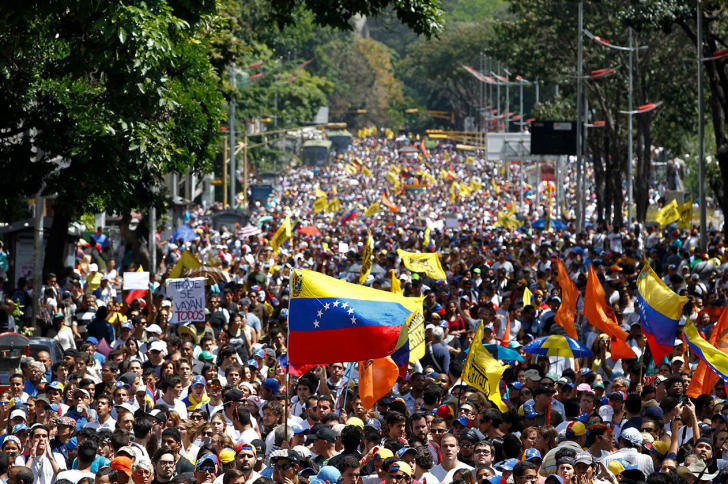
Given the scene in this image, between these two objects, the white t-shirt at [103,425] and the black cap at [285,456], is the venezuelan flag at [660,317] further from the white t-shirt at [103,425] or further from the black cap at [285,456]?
the black cap at [285,456]

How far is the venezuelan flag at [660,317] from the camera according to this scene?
43.7 ft

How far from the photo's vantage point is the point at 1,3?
11.9 metres

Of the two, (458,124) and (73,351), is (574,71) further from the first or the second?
(458,124)

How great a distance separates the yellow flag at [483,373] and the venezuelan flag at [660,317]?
69.8 inches

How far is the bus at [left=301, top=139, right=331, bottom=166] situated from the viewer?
13350cm

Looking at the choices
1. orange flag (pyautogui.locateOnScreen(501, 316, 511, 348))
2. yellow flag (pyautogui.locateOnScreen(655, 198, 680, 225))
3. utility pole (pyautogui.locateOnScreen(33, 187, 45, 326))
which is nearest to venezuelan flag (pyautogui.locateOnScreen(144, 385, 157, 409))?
orange flag (pyautogui.locateOnScreen(501, 316, 511, 348))

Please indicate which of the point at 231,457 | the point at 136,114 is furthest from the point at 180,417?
the point at 136,114

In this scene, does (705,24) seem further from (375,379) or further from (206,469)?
(206,469)

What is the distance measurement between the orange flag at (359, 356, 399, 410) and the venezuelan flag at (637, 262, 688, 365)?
2533 mm

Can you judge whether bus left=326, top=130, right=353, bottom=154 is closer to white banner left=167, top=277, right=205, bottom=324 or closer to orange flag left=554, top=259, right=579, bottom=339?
white banner left=167, top=277, right=205, bottom=324

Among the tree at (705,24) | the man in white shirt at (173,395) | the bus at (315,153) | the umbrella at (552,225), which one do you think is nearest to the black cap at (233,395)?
the man in white shirt at (173,395)

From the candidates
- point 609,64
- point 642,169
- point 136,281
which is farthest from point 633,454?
point 609,64

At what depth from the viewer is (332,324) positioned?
35.6 ft

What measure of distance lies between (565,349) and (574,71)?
34298 mm
